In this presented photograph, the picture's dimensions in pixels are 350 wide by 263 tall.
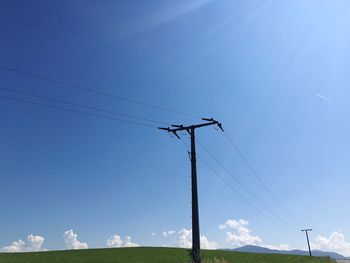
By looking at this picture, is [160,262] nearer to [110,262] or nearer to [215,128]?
[110,262]

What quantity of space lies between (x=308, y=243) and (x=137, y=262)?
7116 cm

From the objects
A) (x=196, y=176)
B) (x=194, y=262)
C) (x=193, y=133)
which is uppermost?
(x=193, y=133)

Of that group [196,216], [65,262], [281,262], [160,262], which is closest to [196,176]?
[196,216]

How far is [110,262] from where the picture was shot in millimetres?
49656

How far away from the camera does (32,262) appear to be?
47.9 m

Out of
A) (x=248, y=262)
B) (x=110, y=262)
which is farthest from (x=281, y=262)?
(x=110, y=262)

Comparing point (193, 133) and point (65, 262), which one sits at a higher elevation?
point (193, 133)

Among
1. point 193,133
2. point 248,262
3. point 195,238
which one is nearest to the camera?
point 195,238

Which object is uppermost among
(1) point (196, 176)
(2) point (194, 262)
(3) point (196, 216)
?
(1) point (196, 176)

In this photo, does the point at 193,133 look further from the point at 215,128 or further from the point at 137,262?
the point at 137,262

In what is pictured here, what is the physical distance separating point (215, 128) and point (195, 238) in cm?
899

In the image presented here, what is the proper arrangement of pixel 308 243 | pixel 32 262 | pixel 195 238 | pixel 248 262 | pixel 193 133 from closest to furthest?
pixel 195 238 < pixel 193 133 < pixel 32 262 < pixel 248 262 < pixel 308 243

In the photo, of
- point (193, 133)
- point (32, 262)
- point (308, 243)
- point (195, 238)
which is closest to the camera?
point (195, 238)

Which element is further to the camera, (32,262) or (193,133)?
(32,262)
